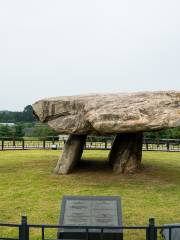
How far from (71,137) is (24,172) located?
7.64 ft

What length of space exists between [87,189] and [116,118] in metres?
2.40

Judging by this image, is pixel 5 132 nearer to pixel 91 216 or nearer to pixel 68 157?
pixel 68 157

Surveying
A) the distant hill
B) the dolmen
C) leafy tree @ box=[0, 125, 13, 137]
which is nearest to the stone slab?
the dolmen

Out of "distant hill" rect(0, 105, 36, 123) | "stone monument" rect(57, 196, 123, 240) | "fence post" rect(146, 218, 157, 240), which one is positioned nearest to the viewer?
"fence post" rect(146, 218, 157, 240)

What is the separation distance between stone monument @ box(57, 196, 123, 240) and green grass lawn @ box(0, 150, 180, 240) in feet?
4.11

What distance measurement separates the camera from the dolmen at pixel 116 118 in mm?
12914

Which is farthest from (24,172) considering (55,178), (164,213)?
(164,213)

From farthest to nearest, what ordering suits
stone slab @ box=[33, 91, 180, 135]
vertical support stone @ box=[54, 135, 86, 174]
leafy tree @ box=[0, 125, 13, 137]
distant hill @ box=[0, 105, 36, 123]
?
1. distant hill @ box=[0, 105, 36, 123]
2. leafy tree @ box=[0, 125, 13, 137]
3. vertical support stone @ box=[54, 135, 86, 174]
4. stone slab @ box=[33, 91, 180, 135]

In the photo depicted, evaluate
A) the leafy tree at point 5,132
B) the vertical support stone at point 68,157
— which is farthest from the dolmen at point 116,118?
the leafy tree at point 5,132

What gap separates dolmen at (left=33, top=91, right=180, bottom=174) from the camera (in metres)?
12.9

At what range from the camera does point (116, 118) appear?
42.8 ft

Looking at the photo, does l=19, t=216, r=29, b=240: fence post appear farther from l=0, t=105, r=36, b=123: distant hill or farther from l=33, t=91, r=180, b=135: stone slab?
l=0, t=105, r=36, b=123: distant hill

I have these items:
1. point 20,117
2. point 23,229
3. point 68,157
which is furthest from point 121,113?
point 20,117

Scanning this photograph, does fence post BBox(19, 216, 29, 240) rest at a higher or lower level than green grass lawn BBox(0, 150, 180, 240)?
higher
